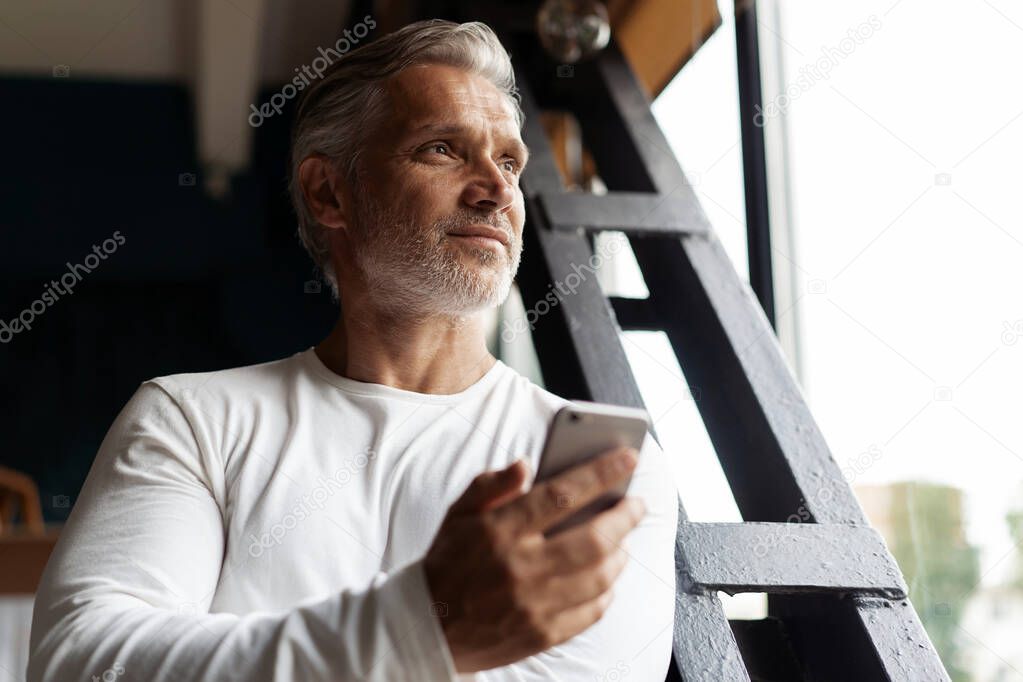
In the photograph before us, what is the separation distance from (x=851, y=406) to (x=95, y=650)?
1.78 m

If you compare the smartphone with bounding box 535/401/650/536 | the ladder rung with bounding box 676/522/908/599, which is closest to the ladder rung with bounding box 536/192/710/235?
the ladder rung with bounding box 676/522/908/599

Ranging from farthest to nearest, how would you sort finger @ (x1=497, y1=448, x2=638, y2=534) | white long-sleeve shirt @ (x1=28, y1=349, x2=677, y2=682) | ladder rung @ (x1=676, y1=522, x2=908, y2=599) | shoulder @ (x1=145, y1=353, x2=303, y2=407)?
ladder rung @ (x1=676, y1=522, x2=908, y2=599), shoulder @ (x1=145, y1=353, x2=303, y2=407), white long-sleeve shirt @ (x1=28, y1=349, x2=677, y2=682), finger @ (x1=497, y1=448, x2=638, y2=534)

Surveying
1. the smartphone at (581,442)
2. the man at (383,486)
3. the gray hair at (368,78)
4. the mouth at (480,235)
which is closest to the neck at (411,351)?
the man at (383,486)

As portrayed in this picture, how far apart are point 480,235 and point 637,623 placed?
626 millimetres

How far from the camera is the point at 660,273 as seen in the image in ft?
7.62

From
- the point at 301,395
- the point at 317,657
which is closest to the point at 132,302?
the point at 301,395

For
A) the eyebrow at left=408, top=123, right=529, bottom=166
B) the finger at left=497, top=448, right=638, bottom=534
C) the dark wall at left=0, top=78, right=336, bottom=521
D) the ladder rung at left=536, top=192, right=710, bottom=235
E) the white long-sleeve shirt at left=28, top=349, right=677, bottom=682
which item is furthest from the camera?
the dark wall at left=0, top=78, right=336, bottom=521

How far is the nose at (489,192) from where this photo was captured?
162 cm

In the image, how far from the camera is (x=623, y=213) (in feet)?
7.56

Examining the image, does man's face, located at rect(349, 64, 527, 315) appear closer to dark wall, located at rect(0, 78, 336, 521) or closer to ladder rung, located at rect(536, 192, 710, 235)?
ladder rung, located at rect(536, 192, 710, 235)

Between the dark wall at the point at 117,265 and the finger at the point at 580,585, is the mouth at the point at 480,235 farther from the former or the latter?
the dark wall at the point at 117,265

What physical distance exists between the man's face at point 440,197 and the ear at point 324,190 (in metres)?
0.04

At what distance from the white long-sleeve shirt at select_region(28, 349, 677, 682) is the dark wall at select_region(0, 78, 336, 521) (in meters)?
4.65

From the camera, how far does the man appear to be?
90 centimetres
